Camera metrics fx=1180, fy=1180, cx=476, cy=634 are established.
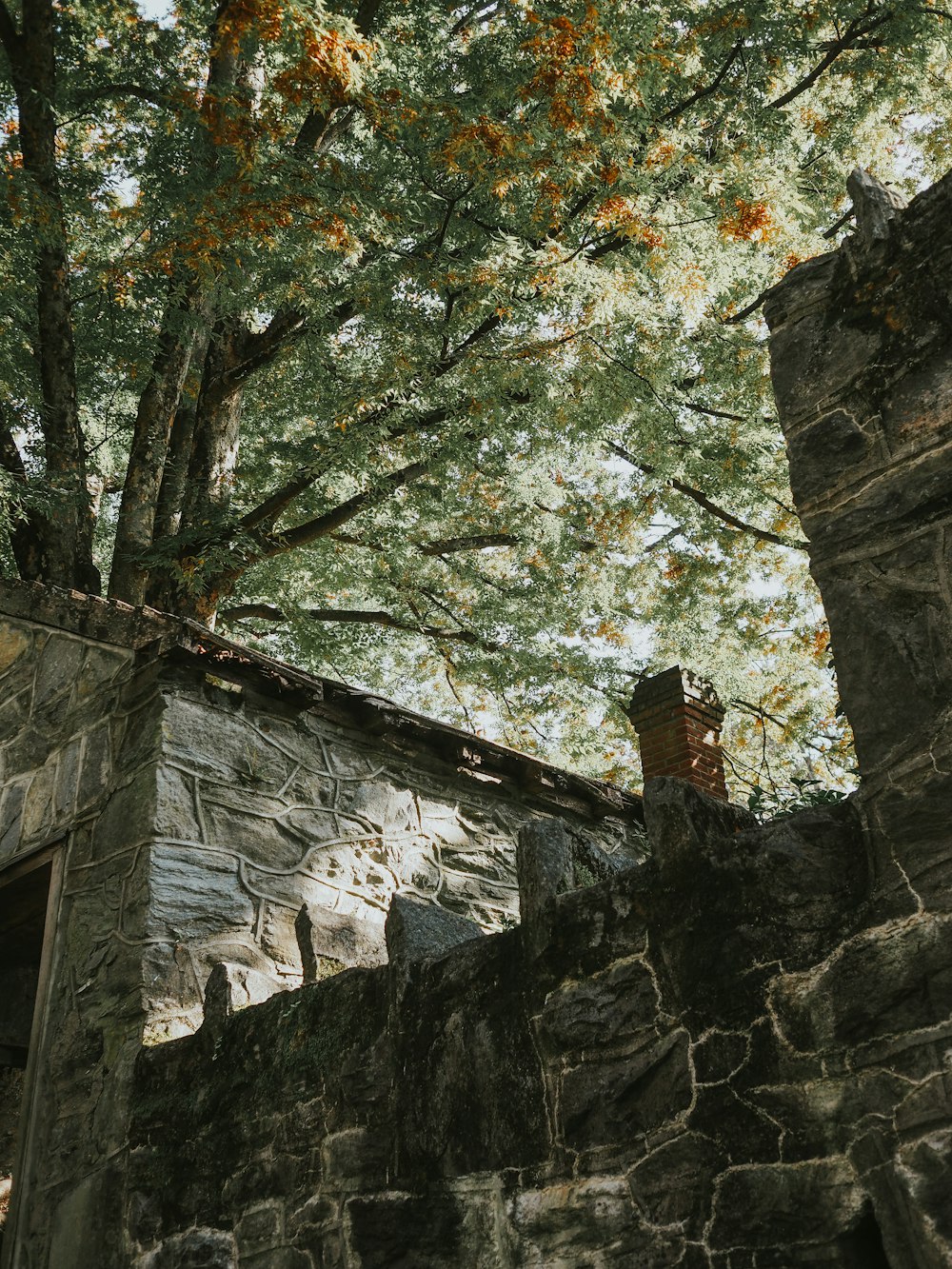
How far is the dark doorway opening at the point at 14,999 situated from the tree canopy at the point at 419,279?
2.70 metres

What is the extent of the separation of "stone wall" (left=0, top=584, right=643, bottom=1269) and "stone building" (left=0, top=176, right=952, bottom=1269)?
0.03m

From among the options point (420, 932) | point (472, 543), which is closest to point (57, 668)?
point (420, 932)

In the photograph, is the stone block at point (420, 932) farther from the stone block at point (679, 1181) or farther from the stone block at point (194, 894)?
the stone block at point (194, 894)

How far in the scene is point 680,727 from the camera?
8.55 meters

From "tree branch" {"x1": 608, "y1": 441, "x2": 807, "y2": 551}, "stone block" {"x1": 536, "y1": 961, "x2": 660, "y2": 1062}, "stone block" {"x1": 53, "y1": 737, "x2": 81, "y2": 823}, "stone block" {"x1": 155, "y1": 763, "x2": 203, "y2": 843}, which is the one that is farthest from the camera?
"tree branch" {"x1": 608, "y1": 441, "x2": 807, "y2": 551}

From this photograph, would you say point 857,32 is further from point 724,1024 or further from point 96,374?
point 724,1024

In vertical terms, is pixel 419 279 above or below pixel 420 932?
above

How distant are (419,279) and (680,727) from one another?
3.84m

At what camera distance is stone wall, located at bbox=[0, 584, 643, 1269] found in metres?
5.64

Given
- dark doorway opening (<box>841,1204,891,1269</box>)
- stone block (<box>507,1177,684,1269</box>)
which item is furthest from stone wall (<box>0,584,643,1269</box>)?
dark doorway opening (<box>841,1204,891,1269</box>)

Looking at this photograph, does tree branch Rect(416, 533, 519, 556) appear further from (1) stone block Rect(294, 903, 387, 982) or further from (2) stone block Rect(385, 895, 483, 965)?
(2) stone block Rect(385, 895, 483, 965)

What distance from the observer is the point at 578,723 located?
13.9 meters

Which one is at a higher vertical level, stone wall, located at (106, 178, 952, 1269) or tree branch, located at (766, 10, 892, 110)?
tree branch, located at (766, 10, 892, 110)

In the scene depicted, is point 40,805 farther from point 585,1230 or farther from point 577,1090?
point 585,1230
